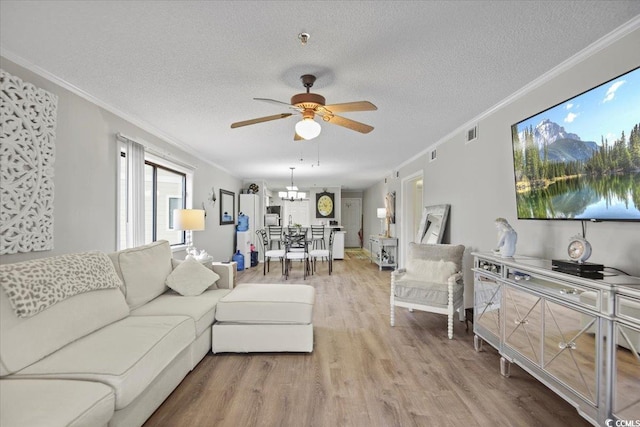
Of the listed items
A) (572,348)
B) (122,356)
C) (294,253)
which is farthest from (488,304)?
(294,253)

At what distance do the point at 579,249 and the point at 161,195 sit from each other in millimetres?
5082

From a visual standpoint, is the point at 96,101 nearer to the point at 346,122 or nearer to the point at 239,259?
Answer: the point at 346,122

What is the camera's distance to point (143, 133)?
13.0ft

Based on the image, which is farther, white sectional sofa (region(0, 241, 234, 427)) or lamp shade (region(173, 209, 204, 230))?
lamp shade (region(173, 209, 204, 230))

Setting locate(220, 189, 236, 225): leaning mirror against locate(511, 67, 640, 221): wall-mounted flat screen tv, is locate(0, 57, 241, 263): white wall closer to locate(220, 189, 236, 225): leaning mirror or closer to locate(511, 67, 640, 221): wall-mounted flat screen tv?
locate(220, 189, 236, 225): leaning mirror

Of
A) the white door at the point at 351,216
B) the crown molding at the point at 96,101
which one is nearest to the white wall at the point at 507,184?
the crown molding at the point at 96,101

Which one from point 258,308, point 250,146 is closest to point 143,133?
point 250,146

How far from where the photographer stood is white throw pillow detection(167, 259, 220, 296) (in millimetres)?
3123

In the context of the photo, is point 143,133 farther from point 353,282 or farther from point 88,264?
point 353,282

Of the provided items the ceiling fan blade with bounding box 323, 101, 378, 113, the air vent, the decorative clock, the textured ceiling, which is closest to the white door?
the decorative clock

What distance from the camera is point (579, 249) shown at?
1.89 m

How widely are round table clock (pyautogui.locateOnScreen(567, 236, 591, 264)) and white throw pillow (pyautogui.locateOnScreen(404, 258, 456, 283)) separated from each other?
1.69 metres

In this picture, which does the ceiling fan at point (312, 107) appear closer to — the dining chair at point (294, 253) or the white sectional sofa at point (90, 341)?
the white sectional sofa at point (90, 341)

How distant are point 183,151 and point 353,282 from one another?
3.86m
